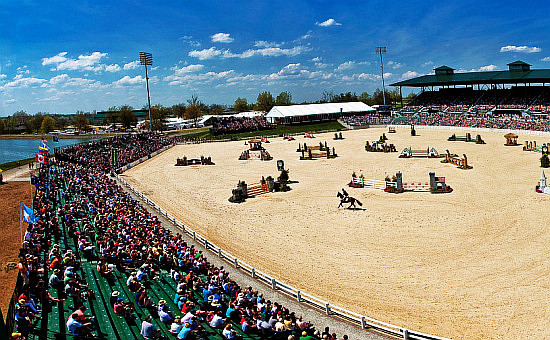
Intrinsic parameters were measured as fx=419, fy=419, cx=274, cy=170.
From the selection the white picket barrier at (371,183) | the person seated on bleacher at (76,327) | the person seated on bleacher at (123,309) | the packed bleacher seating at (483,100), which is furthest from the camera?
the packed bleacher seating at (483,100)

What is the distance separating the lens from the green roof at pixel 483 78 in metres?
75.9

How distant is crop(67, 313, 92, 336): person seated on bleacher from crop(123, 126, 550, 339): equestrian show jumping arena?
7936 millimetres

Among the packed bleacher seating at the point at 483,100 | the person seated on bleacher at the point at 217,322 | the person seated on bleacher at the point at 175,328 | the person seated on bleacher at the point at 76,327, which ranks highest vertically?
the packed bleacher seating at the point at 483,100

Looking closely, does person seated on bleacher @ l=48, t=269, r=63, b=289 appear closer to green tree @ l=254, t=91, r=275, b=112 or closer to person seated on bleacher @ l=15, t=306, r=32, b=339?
person seated on bleacher @ l=15, t=306, r=32, b=339

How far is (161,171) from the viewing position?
158 feet

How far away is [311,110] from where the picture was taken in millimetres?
102500

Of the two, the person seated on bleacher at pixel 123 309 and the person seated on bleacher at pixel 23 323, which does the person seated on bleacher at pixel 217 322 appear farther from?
the person seated on bleacher at pixel 23 323

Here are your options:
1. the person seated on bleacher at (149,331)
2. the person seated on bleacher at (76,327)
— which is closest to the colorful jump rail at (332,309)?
the person seated on bleacher at (149,331)

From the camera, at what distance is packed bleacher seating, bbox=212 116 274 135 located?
91.1 m

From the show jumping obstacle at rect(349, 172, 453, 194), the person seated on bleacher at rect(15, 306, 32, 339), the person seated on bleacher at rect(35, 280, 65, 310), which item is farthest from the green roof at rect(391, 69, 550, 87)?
the person seated on bleacher at rect(15, 306, 32, 339)

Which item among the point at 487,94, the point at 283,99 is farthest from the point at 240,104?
the point at 487,94

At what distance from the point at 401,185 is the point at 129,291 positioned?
870 inches

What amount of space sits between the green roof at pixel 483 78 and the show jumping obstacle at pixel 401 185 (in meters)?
56.7

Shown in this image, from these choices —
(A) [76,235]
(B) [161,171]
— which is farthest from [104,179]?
(A) [76,235]
